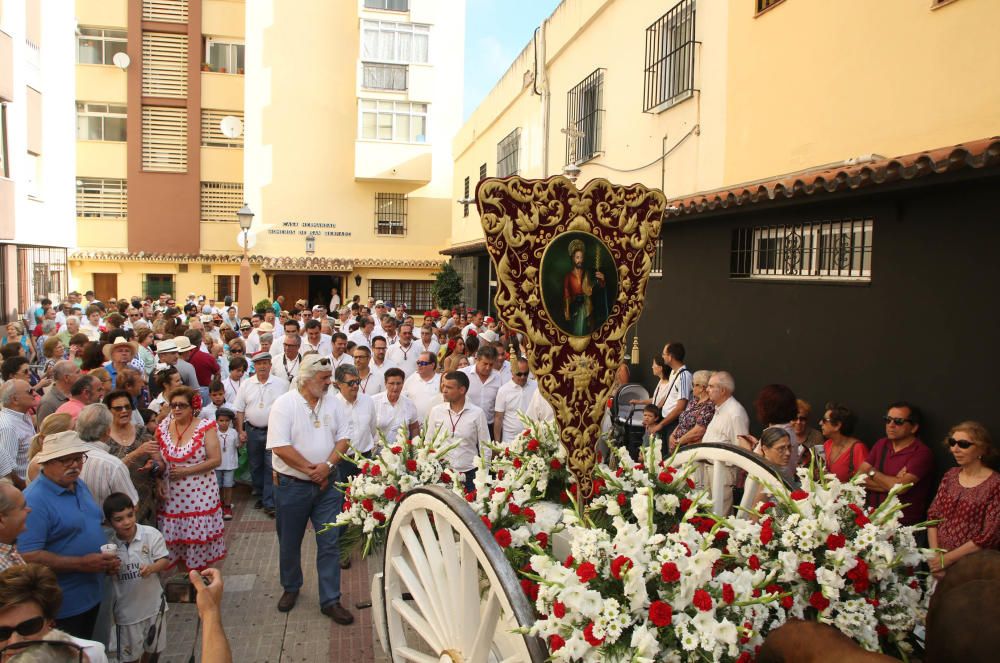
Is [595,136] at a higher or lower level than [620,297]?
higher

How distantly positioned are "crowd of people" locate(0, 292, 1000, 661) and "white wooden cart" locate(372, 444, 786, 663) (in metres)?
0.41

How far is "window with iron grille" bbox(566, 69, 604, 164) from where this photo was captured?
13.7 metres

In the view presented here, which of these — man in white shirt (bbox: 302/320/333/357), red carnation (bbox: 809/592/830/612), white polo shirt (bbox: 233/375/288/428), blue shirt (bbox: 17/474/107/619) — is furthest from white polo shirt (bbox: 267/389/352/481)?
man in white shirt (bbox: 302/320/333/357)

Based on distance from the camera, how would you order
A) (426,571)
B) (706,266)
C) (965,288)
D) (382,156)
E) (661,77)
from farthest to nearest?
(382,156) → (661,77) → (706,266) → (965,288) → (426,571)

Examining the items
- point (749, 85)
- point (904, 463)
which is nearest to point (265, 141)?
point (749, 85)

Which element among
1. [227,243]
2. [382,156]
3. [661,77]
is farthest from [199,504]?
[227,243]

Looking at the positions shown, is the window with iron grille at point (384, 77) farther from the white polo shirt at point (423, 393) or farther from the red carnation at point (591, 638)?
the red carnation at point (591, 638)

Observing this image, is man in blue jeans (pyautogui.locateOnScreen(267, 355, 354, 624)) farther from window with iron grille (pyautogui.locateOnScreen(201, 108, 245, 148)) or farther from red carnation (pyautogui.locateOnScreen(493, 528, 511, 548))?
window with iron grille (pyautogui.locateOnScreen(201, 108, 245, 148))

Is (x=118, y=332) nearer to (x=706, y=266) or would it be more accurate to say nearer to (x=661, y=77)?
(x=706, y=266)

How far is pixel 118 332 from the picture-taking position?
9.55 m

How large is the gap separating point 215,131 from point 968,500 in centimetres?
3275

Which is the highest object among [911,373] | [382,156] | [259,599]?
[382,156]

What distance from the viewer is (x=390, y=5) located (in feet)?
98.6

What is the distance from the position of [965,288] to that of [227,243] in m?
30.9
